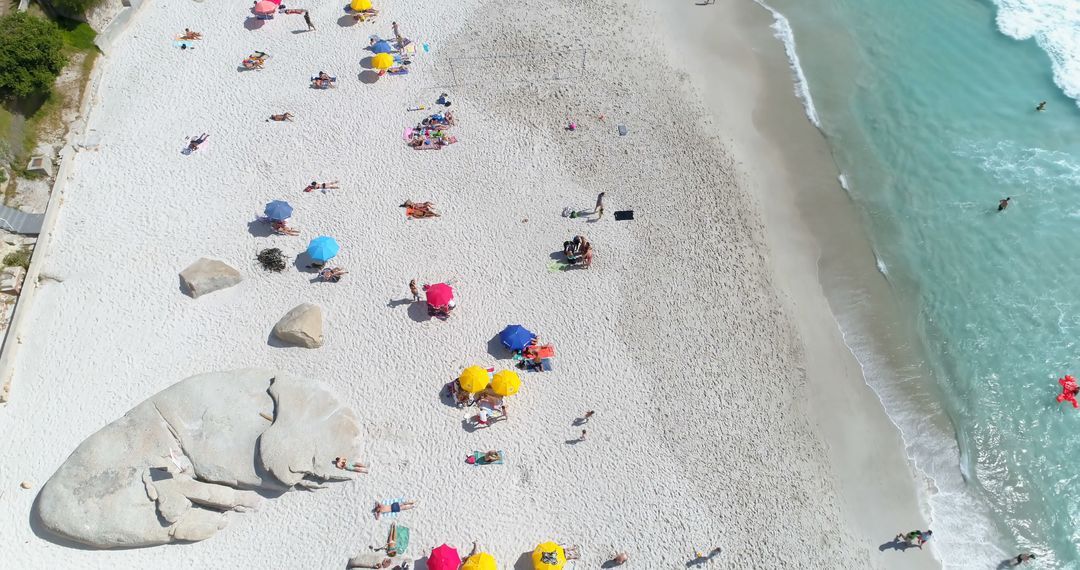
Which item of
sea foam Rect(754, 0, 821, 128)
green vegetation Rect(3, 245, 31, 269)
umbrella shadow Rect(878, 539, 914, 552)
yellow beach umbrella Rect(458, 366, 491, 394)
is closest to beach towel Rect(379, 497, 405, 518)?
yellow beach umbrella Rect(458, 366, 491, 394)

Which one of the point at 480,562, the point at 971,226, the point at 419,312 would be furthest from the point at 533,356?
the point at 971,226

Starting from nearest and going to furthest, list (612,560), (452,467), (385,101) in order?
(612,560) → (452,467) → (385,101)

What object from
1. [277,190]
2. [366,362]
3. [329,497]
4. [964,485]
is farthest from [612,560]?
[277,190]

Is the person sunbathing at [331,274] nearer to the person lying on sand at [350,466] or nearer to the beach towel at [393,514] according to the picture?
the person lying on sand at [350,466]

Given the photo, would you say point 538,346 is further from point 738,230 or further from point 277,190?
point 277,190

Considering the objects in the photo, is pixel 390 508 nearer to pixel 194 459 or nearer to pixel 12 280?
pixel 194 459

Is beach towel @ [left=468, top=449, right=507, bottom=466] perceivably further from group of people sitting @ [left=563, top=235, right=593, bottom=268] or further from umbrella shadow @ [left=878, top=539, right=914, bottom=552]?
umbrella shadow @ [left=878, top=539, right=914, bottom=552]

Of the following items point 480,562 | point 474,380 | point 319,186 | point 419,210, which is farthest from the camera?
point 319,186
